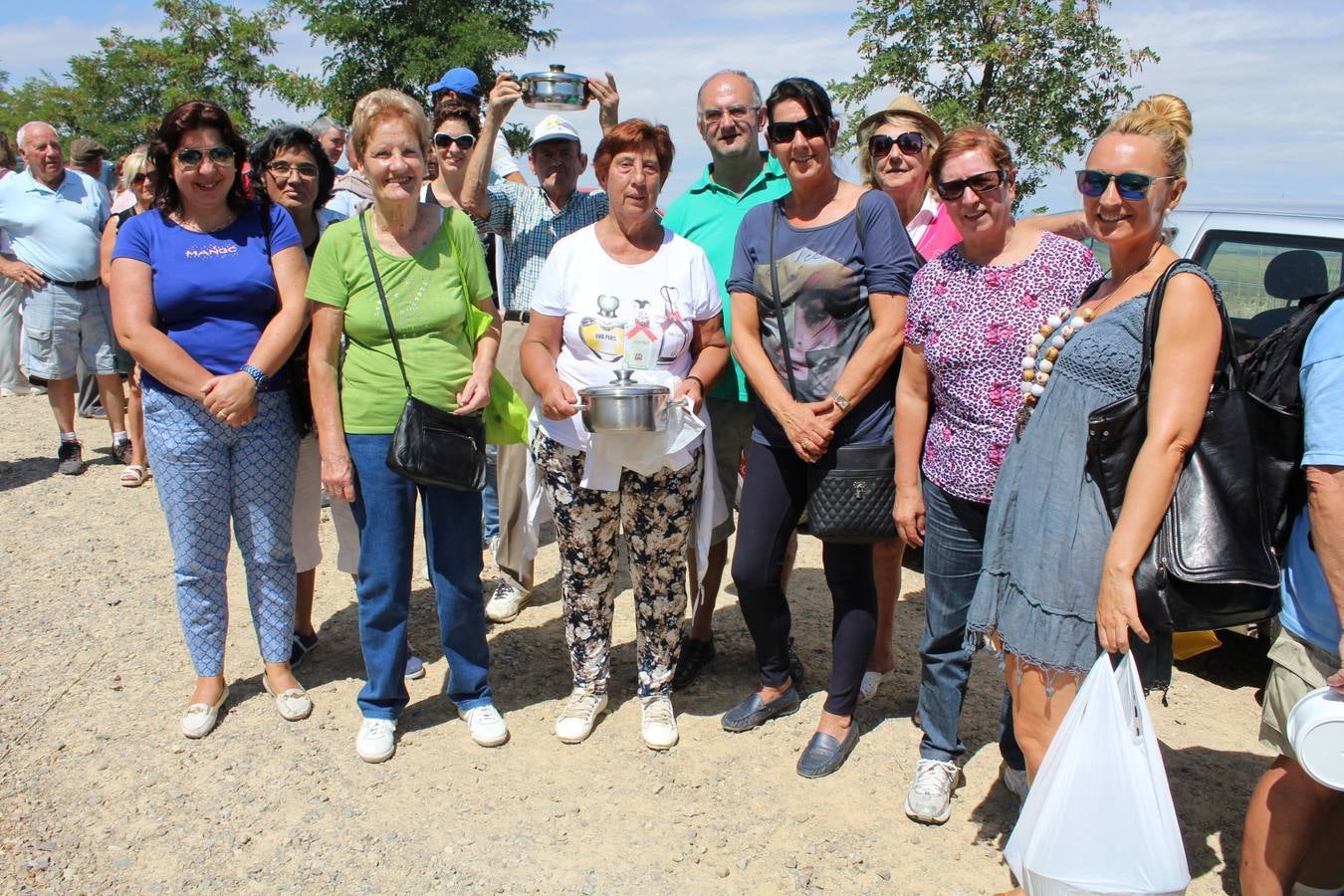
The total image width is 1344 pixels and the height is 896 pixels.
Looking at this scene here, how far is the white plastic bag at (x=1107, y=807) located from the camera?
2066mm

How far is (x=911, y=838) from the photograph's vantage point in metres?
3.09

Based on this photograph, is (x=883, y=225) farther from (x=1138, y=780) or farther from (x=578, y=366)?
(x=1138, y=780)

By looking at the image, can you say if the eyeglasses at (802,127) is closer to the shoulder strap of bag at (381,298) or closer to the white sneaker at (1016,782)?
the shoulder strap of bag at (381,298)

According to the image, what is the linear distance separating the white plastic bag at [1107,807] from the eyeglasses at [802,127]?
6.09 ft

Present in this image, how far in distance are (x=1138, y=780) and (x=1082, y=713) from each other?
17 cm

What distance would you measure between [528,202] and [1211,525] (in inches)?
126

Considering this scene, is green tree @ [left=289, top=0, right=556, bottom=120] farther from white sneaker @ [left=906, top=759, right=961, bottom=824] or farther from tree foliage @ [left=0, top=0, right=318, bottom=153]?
white sneaker @ [left=906, top=759, right=961, bottom=824]

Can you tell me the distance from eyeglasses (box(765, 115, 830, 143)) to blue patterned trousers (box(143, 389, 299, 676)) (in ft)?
6.60

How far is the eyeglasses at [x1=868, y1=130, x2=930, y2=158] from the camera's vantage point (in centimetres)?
368

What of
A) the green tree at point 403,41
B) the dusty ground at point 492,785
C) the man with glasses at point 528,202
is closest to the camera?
the dusty ground at point 492,785

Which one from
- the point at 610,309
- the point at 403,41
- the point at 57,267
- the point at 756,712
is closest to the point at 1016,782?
the point at 756,712

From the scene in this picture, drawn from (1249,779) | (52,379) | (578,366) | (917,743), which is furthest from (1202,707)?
(52,379)

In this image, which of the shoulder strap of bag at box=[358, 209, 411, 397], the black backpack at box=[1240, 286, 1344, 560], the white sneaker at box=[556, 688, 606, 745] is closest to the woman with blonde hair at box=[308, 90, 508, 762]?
the shoulder strap of bag at box=[358, 209, 411, 397]

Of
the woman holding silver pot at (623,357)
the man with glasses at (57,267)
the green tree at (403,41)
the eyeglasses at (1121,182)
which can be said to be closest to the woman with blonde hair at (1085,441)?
the eyeglasses at (1121,182)
